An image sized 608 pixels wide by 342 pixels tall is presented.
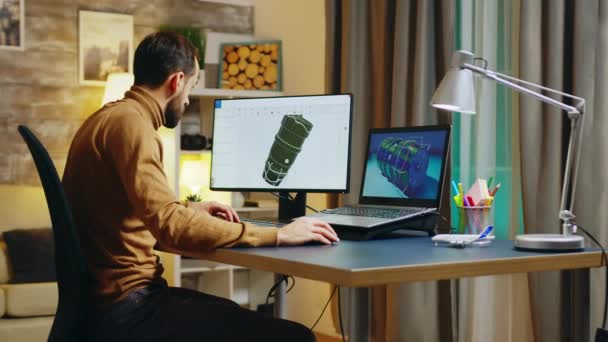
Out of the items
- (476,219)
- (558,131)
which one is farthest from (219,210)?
(558,131)

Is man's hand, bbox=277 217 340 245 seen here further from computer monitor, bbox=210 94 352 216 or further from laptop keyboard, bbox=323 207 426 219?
computer monitor, bbox=210 94 352 216

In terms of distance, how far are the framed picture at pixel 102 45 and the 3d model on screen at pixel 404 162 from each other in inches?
91.1

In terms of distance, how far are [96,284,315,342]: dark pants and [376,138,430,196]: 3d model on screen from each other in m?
0.63

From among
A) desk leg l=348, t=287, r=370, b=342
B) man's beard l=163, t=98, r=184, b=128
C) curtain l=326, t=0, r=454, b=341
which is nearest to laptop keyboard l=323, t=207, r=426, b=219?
man's beard l=163, t=98, r=184, b=128

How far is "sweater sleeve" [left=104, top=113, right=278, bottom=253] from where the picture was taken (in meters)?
1.95

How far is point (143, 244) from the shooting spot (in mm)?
2154

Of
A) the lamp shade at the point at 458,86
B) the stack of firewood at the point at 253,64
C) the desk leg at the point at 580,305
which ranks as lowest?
the desk leg at the point at 580,305

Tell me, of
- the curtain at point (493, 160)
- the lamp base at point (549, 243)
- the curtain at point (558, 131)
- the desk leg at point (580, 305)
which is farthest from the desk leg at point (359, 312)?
the lamp base at point (549, 243)

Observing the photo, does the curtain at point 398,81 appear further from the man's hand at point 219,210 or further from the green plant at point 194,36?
the man's hand at point 219,210

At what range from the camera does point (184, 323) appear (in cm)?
203

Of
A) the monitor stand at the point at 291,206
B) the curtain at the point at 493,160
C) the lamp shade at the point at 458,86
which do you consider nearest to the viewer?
the lamp shade at the point at 458,86

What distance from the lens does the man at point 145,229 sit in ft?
6.47

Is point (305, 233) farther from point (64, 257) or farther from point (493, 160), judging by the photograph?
point (493, 160)

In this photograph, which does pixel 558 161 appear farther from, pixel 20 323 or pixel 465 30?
pixel 20 323
